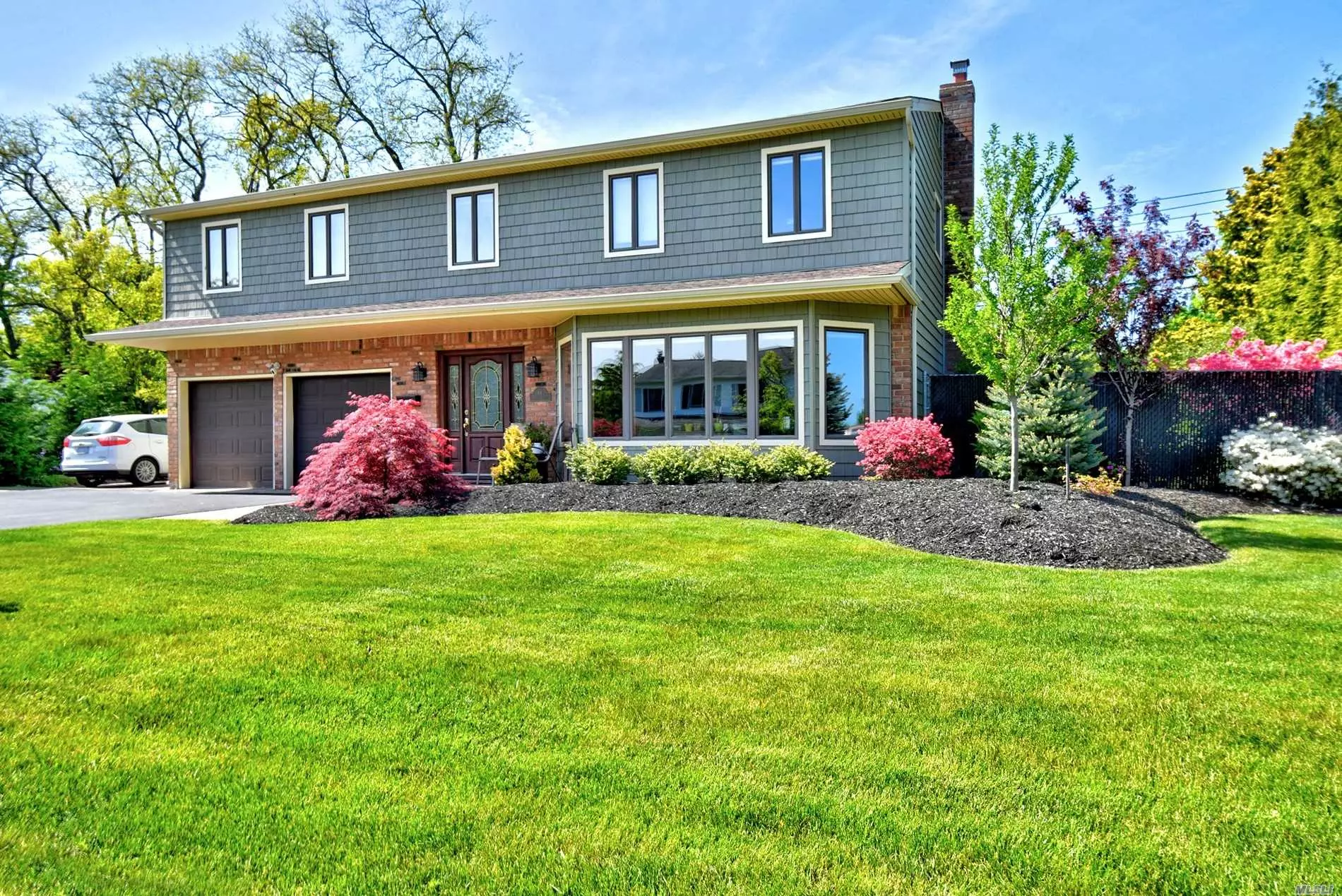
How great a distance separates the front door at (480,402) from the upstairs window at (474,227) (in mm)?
1687

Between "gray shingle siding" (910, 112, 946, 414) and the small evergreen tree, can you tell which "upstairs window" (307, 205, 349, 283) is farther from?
the small evergreen tree

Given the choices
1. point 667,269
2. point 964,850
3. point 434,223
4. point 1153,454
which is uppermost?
point 434,223

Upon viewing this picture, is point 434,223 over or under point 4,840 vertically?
over

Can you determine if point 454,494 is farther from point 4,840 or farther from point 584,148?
point 4,840

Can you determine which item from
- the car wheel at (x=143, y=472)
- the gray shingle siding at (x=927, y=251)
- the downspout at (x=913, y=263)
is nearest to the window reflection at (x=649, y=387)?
the downspout at (x=913, y=263)

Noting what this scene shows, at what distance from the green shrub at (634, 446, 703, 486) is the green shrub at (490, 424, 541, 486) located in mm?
2082

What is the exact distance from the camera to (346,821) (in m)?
2.29

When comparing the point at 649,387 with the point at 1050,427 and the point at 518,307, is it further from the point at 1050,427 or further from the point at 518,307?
the point at 1050,427

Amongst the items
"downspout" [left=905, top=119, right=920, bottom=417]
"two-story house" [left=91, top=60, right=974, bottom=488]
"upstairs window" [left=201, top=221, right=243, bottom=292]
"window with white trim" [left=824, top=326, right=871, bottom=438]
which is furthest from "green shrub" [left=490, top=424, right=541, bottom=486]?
"upstairs window" [left=201, top=221, right=243, bottom=292]

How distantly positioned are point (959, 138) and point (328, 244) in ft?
40.7

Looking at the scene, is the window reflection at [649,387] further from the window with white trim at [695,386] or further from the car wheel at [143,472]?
the car wheel at [143,472]

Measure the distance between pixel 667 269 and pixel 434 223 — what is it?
4.64m

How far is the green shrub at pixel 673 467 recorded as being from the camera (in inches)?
Result: 416

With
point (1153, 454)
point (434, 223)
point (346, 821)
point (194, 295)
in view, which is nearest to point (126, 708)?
point (346, 821)
